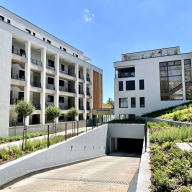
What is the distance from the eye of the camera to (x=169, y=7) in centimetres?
1102

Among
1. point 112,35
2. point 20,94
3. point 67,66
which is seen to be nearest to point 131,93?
point 67,66

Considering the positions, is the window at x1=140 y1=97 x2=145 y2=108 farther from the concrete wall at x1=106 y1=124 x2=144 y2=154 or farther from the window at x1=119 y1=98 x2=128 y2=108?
the concrete wall at x1=106 y1=124 x2=144 y2=154

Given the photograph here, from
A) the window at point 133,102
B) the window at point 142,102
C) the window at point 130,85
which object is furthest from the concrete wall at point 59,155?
the window at point 130,85

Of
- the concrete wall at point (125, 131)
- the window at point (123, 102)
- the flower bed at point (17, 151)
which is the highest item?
the window at point (123, 102)

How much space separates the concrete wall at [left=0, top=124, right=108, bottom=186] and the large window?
1458 centimetres

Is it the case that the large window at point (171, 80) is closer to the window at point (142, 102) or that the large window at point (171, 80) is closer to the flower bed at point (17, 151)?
the window at point (142, 102)

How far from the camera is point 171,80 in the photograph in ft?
96.3

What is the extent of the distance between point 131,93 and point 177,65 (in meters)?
8.96

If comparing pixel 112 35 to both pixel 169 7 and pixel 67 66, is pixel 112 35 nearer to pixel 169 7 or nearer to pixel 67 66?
pixel 169 7

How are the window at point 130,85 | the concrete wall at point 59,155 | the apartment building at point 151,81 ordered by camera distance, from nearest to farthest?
the concrete wall at point 59,155 < the apartment building at point 151,81 < the window at point 130,85

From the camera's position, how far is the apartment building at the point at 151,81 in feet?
94.4

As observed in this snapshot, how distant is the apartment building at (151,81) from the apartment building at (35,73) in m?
6.94

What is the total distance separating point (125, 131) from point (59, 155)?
1399 cm

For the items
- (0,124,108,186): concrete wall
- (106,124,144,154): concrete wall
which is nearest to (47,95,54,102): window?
(106,124,144,154): concrete wall
